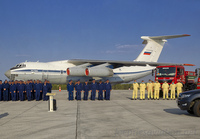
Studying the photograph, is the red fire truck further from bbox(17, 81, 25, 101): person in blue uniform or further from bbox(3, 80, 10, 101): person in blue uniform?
bbox(3, 80, 10, 101): person in blue uniform

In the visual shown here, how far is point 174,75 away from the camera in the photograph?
59.4ft

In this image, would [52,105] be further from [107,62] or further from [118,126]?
[107,62]

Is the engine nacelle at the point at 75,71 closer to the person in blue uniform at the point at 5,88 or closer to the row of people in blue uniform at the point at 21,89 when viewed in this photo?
the row of people in blue uniform at the point at 21,89

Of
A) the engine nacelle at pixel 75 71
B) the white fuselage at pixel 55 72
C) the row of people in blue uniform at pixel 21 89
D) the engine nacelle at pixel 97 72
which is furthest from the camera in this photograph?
the engine nacelle at pixel 97 72

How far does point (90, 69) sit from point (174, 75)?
8.59 metres

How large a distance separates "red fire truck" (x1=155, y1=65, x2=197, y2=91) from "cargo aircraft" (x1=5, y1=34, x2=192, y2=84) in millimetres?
6473

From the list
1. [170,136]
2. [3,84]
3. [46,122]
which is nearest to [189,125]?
[170,136]

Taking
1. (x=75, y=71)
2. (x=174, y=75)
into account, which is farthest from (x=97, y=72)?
(x=174, y=75)

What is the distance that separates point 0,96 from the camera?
52.0 feet

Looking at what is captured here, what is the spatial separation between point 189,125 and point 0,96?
13.2 m

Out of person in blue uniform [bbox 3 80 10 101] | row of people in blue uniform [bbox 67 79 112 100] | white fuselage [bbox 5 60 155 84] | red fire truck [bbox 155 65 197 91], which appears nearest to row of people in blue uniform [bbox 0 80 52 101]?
person in blue uniform [bbox 3 80 10 101]

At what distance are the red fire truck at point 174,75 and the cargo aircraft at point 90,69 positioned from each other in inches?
255

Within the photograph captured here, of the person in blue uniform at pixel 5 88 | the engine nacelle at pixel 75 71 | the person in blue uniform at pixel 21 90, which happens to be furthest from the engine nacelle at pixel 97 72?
the person in blue uniform at pixel 5 88

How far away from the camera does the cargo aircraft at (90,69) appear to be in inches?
864
